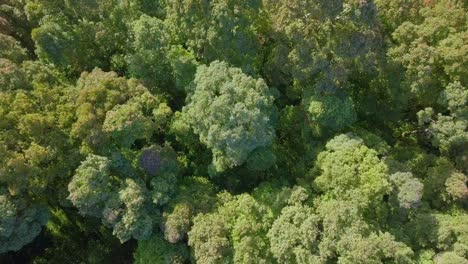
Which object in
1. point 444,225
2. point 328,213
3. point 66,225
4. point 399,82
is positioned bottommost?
point 66,225

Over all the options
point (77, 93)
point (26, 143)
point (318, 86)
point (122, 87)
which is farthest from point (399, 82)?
point (26, 143)

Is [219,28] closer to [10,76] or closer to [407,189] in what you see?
[10,76]

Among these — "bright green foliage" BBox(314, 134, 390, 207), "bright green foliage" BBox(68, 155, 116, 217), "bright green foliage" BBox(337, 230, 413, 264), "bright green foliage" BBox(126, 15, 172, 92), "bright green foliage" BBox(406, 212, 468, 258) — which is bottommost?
"bright green foliage" BBox(406, 212, 468, 258)

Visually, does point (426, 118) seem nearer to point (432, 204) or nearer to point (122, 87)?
point (432, 204)

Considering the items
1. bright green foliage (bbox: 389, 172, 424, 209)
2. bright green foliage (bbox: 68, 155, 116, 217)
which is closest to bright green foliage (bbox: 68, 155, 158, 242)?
bright green foliage (bbox: 68, 155, 116, 217)

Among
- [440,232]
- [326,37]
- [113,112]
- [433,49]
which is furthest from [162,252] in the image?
[433,49]

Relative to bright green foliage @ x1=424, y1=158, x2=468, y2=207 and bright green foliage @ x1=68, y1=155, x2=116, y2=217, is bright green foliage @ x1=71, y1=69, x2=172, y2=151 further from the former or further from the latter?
bright green foliage @ x1=424, y1=158, x2=468, y2=207
